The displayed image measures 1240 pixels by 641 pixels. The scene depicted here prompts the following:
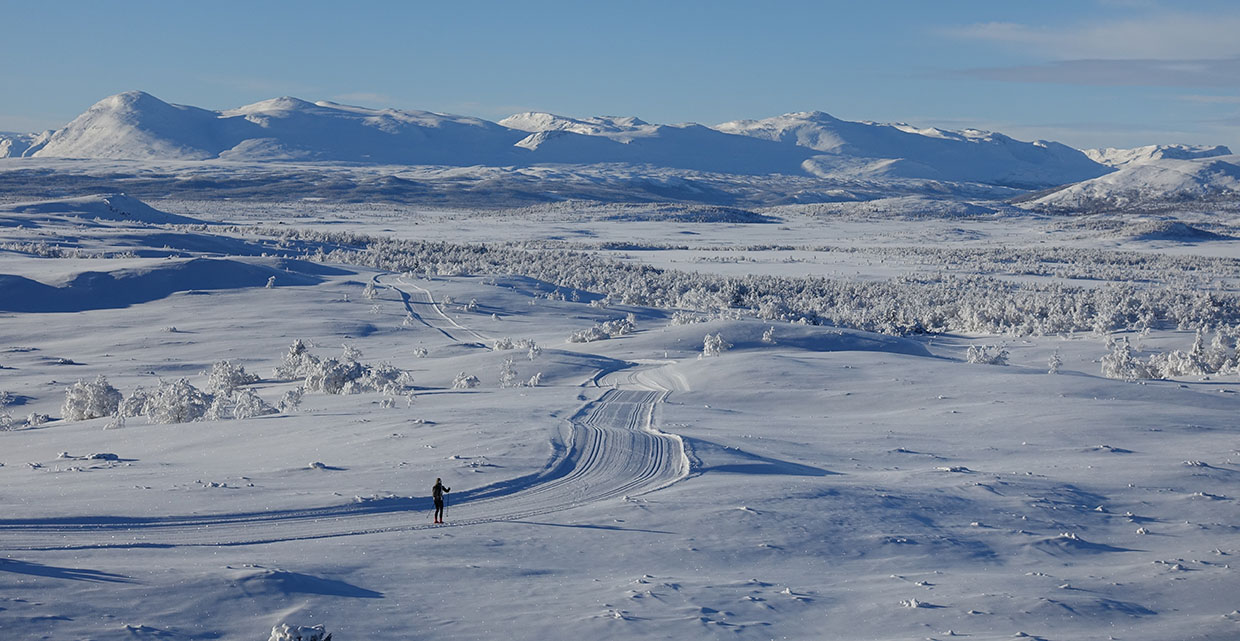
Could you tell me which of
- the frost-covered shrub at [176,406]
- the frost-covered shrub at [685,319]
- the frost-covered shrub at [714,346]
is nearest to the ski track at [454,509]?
the frost-covered shrub at [176,406]

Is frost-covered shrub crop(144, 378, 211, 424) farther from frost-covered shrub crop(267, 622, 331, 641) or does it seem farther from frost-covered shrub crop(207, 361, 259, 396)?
frost-covered shrub crop(267, 622, 331, 641)

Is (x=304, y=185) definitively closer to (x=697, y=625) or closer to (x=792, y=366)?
(x=792, y=366)

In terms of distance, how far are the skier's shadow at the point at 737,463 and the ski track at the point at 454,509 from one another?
25cm

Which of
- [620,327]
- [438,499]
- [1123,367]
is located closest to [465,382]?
[620,327]

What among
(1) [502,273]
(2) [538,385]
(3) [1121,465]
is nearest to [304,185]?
(1) [502,273]

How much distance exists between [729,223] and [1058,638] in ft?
375

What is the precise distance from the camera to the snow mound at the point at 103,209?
77812 mm

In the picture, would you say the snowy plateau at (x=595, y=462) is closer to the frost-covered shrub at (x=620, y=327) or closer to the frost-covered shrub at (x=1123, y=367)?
the frost-covered shrub at (x=1123, y=367)

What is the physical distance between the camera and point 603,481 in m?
15.1

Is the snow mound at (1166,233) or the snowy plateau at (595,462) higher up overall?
the snow mound at (1166,233)

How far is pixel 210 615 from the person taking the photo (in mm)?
9336

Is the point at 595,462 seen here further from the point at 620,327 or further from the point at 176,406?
the point at 620,327

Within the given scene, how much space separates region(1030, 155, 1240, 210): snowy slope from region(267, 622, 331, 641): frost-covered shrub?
162 metres

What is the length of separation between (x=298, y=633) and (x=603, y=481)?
6.92 metres
